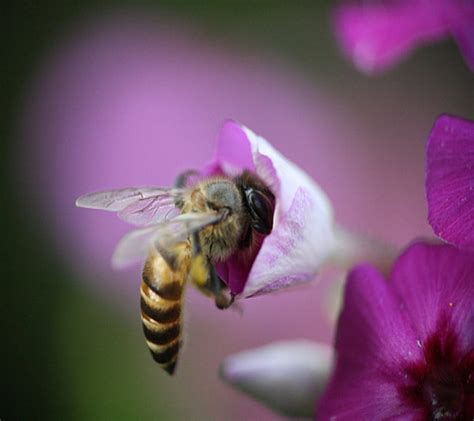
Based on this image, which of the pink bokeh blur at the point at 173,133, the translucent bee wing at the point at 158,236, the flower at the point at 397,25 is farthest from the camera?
the pink bokeh blur at the point at 173,133

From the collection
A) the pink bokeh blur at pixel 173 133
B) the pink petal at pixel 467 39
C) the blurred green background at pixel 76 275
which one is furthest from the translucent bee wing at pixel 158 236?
the pink bokeh blur at pixel 173 133

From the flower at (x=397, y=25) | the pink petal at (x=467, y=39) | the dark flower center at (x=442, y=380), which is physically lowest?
the dark flower center at (x=442, y=380)

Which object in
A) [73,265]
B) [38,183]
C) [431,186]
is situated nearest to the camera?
[431,186]

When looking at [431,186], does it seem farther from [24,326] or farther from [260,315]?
[24,326]

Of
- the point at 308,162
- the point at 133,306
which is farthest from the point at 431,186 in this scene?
the point at 308,162

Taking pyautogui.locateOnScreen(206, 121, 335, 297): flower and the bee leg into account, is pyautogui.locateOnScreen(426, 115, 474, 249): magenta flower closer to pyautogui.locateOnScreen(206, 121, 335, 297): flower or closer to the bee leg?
pyautogui.locateOnScreen(206, 121, 335, 297): flower

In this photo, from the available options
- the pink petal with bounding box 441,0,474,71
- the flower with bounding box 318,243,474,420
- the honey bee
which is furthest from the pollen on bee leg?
the pink petal with bounding box 441,0,474,71

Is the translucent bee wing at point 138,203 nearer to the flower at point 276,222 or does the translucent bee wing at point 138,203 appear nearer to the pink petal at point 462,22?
the flower at point 276,222
